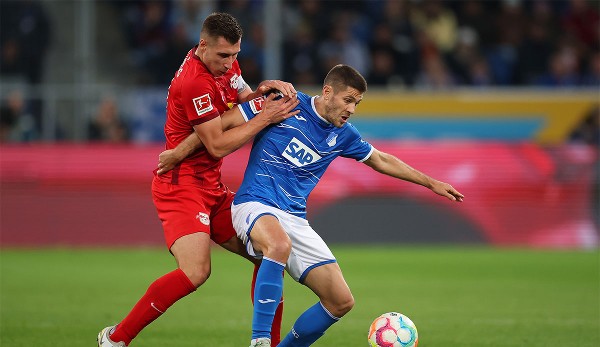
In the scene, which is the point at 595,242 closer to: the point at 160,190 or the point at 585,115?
the point at 585,115

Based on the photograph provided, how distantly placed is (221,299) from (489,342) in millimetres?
3663

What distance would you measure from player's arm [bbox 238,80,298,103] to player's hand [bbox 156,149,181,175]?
730 millimetres

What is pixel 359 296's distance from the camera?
36.2 feet

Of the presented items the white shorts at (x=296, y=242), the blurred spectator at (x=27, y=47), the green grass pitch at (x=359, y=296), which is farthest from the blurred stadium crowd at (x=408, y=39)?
the white shorts at (x=296, y=242)

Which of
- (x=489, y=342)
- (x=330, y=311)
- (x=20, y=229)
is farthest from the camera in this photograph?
(x=20, y=229)

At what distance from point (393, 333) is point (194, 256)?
140cm

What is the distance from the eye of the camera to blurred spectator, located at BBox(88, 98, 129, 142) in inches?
653

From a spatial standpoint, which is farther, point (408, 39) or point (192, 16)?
point (408, 39)

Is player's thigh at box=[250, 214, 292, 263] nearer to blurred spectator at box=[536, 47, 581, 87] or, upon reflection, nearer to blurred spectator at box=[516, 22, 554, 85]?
blurred spectator at box=[536, 47, 581, 87]

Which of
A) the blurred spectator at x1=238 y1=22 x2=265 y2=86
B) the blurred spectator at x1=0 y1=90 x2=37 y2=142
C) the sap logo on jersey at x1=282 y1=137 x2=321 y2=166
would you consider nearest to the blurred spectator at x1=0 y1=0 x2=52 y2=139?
the blurred spectator at x1=0 y1=90 x2=37 y2=142

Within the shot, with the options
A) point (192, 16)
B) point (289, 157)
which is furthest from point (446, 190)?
point (192, 16)

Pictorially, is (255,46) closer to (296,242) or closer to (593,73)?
(593,73)

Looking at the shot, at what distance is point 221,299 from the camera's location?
10.9m

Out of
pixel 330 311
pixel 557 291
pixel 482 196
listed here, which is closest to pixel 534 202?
pixel 482 196
